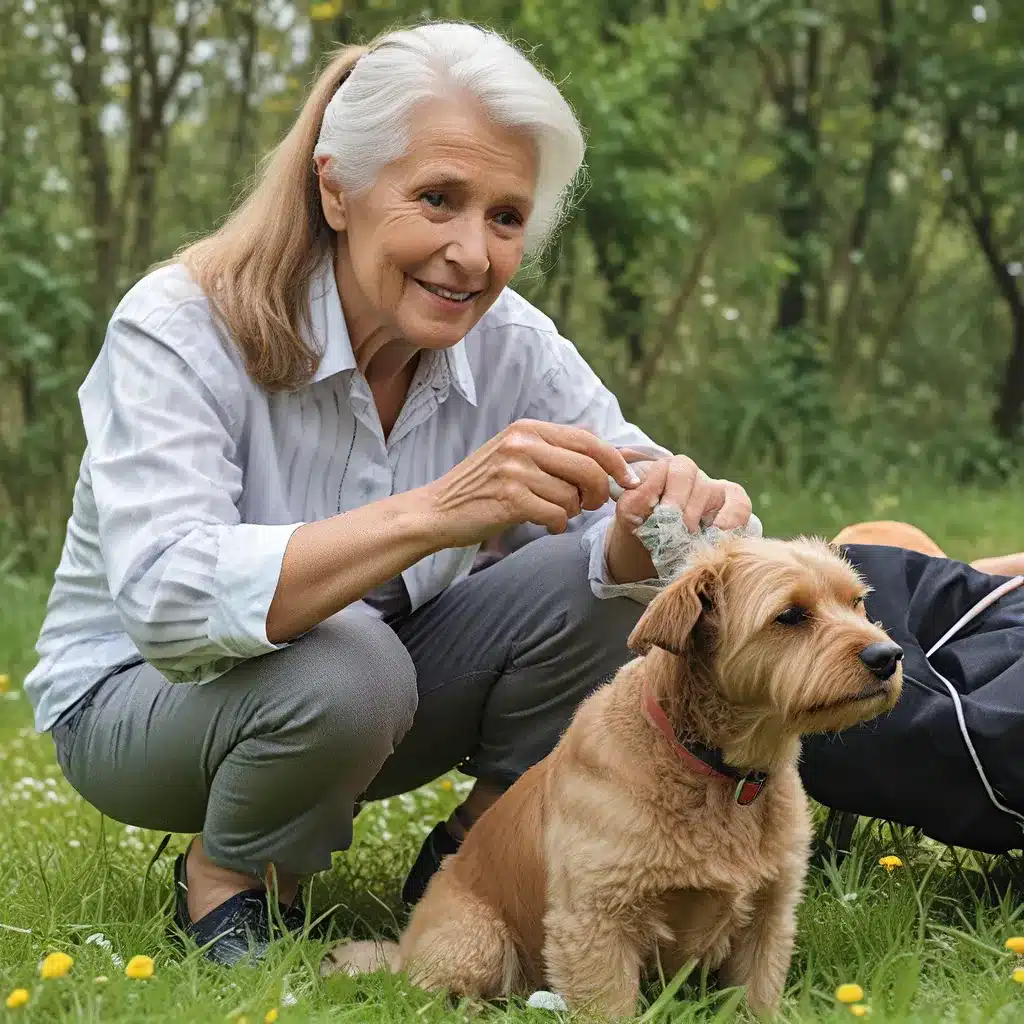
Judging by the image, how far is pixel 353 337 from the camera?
3059mm

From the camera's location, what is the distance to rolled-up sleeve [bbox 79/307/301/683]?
2576 mm

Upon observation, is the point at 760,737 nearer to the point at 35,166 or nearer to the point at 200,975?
the point at 200,975

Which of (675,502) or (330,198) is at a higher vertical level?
(330,198)

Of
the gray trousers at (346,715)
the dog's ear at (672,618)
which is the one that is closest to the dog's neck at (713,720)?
the dog's ear at (672,618)

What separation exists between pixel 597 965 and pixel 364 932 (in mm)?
812

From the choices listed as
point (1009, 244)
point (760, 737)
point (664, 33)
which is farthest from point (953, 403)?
point (760, 737)

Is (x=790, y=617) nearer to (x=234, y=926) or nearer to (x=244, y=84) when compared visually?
(x=234, y=926)

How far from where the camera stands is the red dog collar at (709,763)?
8.47 ft

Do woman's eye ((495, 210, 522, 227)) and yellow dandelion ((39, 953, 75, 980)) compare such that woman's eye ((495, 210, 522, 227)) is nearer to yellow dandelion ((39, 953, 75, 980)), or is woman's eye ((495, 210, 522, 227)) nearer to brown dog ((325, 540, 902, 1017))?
brown dog ((325, 540, 902, 1017))

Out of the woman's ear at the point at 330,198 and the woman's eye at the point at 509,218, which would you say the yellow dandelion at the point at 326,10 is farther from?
the woman's eye at the point at 509,218

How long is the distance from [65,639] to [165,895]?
0.58m

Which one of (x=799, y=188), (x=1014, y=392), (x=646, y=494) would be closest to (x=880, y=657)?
(x=646, y=494)

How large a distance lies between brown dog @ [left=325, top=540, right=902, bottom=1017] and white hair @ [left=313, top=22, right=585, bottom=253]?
3.06ft

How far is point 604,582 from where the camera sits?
3.05m
